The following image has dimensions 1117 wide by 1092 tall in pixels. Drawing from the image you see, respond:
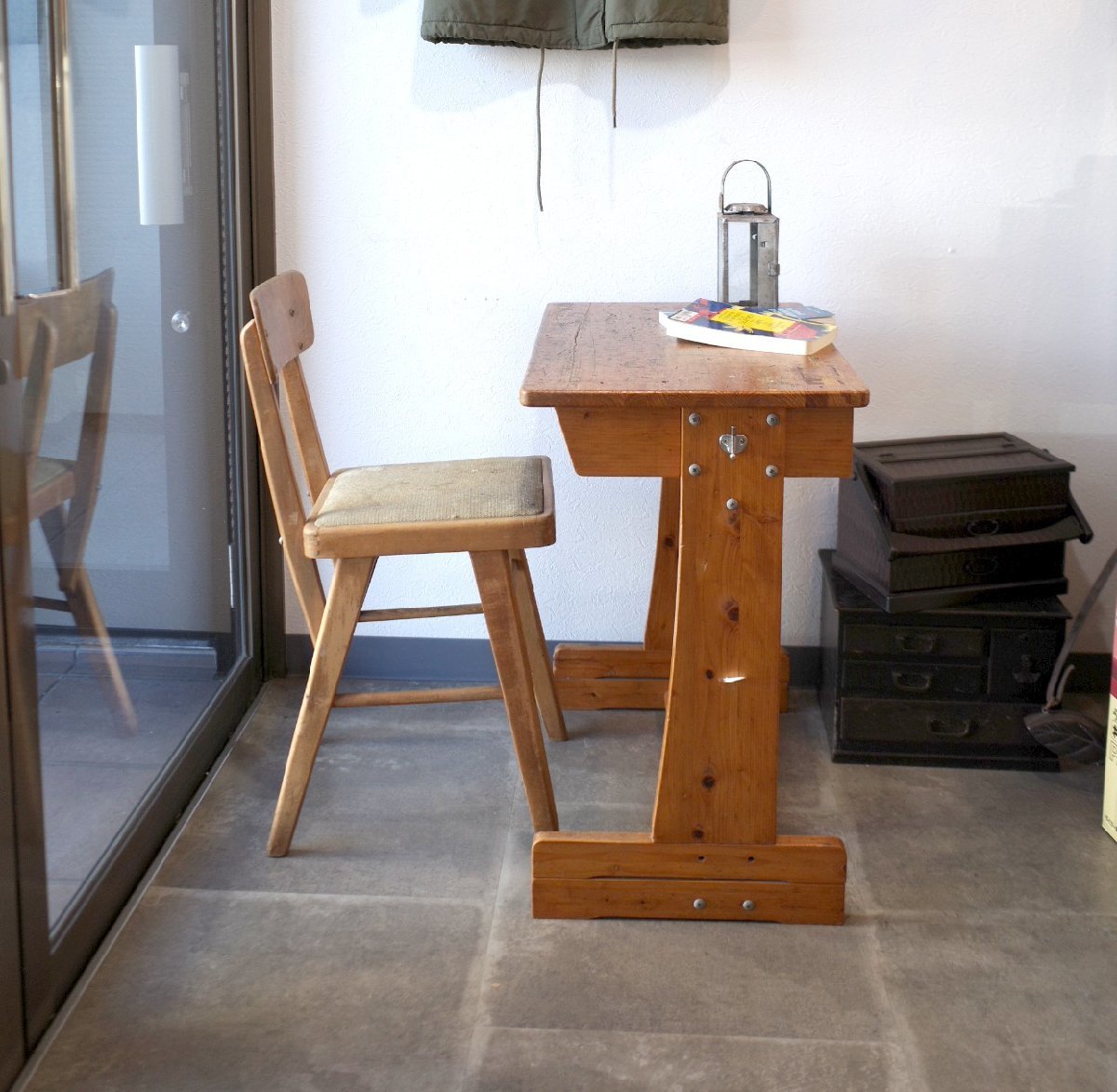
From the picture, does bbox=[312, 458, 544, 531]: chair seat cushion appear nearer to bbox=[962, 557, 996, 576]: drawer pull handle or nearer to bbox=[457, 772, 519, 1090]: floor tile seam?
bbox=[457, 772, 519, 1090]: floor tile seam

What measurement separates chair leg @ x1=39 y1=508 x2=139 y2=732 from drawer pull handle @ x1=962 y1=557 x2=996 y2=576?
1.56 metres

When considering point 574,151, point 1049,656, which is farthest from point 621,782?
point 574,151

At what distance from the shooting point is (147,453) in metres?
2.43

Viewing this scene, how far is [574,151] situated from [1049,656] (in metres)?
1.39

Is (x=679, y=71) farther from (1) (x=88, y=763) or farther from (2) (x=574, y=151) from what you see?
(1) (x=88, y=763)

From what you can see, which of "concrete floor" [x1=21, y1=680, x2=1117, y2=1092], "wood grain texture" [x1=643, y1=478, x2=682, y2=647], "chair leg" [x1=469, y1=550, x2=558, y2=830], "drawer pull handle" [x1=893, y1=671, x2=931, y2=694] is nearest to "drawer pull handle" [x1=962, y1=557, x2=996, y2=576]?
"drawer pull handle" [x1=893, y1=671, x2=931, y2=694]

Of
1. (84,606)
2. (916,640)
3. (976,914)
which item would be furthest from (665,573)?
(84,606)

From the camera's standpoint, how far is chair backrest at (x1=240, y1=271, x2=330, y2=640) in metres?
2.31

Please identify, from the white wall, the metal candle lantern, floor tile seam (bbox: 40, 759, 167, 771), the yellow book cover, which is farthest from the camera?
the white wall

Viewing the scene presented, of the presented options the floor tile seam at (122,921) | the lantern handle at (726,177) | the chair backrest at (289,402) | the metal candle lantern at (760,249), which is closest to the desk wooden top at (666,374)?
the metal candle lantern at (760,249)

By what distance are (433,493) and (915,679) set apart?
103 cm

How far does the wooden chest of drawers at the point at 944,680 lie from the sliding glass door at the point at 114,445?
4.11 feet

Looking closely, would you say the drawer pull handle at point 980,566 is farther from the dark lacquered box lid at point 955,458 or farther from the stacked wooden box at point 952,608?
the dark lacquered box lid at point 955,458

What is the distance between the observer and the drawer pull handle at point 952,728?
9.05 ft
